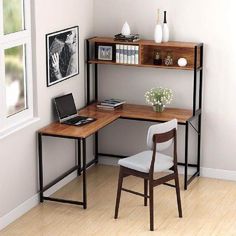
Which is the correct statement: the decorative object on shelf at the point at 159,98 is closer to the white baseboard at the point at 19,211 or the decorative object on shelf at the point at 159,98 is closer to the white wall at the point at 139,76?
the white wall at the point at 139,76

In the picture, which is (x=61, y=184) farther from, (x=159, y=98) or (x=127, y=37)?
(x=127, y=37)

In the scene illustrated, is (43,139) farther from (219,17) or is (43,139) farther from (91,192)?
(219,17)

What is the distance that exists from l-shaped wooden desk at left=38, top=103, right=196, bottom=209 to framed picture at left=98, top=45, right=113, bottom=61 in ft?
1.67

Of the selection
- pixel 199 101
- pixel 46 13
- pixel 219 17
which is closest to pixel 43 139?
pixel 46 13

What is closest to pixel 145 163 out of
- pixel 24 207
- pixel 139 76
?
pixel 24 207

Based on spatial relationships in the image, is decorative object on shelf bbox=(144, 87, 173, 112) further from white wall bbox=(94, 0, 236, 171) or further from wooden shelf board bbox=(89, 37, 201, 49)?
wooden shelf board bbox=(89, 37, 201, 49)

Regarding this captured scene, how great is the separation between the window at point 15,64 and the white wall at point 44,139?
Result: 0.28 feet

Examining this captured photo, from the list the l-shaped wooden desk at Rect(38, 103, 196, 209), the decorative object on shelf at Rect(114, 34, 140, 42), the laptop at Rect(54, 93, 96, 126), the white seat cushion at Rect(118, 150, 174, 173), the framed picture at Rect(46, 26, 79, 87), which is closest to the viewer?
the white seat cushion at Rect(118, 150, 174, 173)

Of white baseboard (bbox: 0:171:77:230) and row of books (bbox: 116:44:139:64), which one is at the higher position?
row of books (bbox: 116:44:139:64)

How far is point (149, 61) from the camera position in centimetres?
691

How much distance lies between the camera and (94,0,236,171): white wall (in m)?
6.57

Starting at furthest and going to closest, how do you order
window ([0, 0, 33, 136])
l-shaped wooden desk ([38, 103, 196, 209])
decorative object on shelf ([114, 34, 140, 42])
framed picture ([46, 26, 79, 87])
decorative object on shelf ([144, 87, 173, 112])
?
decorative object on shelf ([114, 34, 140, 42]), decorative object on shelf ([144, 87, 173, 112]), framed picture ([46, 26, 79, 87]), l-shaped wooden desk ([38, 103, 196, 209]), window ([0, 0, 33, 136])

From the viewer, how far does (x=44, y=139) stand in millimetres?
6199

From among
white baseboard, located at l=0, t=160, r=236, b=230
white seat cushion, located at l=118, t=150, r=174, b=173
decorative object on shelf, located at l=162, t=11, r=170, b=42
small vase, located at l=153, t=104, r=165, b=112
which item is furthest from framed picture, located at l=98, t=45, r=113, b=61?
white seat cushion, located at l=118, t=150, r=174, b=173
